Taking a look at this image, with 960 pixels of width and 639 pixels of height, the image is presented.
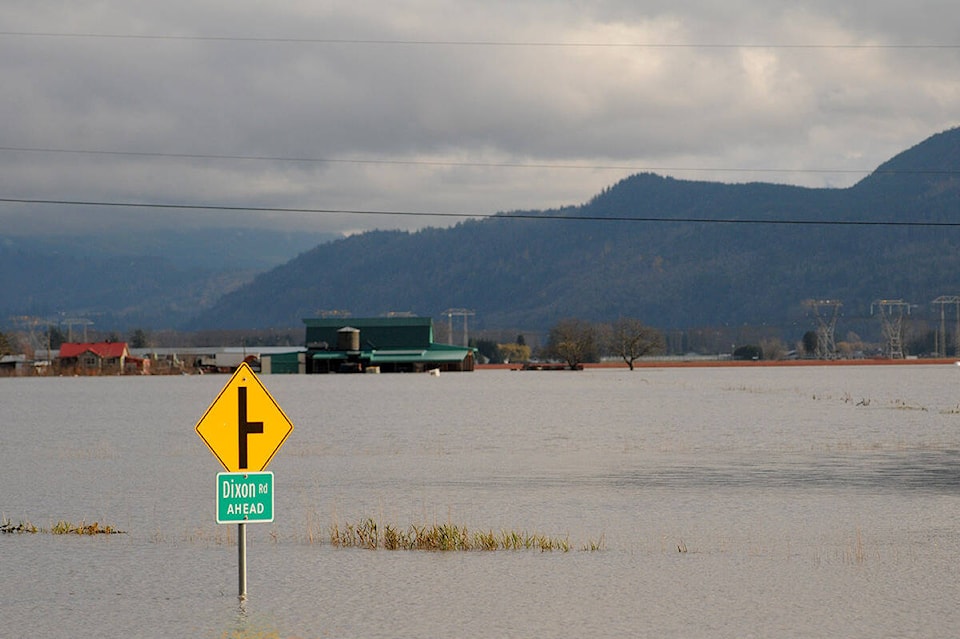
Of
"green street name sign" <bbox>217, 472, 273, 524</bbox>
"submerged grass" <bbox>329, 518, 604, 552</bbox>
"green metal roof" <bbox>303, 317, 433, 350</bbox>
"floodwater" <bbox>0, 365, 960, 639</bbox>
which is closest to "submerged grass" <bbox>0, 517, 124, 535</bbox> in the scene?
"floodwater" <bbox>0, 365, 960, 639</bbox>

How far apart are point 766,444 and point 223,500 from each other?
31126 millimetres

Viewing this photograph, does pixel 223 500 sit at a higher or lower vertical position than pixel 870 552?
higher

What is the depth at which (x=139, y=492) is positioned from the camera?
28.0m

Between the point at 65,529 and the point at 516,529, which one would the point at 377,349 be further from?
the point at 516,529

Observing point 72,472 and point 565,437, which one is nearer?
point 72,472

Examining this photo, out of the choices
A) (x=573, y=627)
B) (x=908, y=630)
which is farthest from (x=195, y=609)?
(x=908, y=630)

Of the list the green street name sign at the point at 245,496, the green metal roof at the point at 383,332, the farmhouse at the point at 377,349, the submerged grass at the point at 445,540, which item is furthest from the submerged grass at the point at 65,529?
the green metal roof at the point at 383,332

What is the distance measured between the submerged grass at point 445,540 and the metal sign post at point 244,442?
5378mm

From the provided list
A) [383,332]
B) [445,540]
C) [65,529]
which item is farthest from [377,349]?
[445,540]

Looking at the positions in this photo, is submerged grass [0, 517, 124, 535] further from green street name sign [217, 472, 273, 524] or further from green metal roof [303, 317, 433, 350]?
green metal roof [303, 317, 433, 350]

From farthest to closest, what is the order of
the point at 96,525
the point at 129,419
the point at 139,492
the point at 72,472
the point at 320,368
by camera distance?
1. the point at 320,368
2. the point at 129,419
3. the point at 72,472
4. the point at 139,492
5. the point at 96,525

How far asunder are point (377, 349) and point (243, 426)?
182 meters

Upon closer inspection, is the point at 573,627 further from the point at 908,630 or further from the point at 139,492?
the point at 139,492

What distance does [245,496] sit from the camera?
45.1ft
